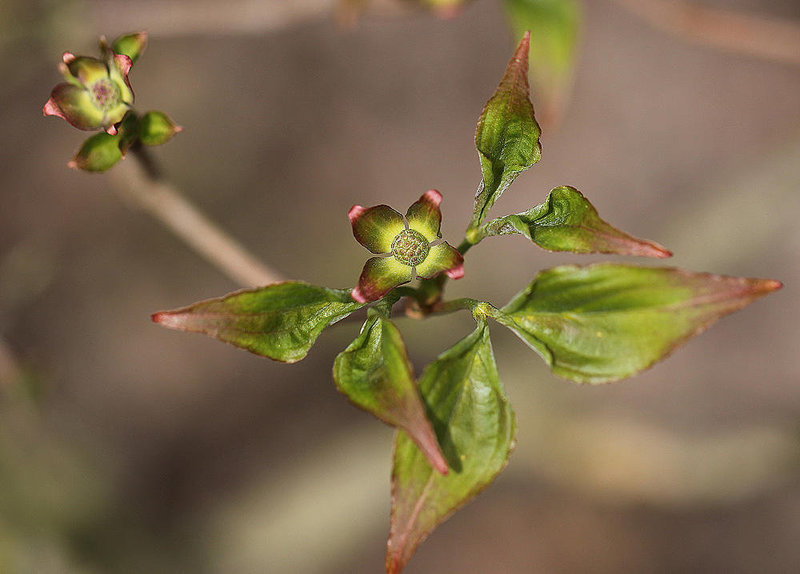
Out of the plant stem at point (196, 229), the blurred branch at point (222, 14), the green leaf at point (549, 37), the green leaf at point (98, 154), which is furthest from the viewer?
the blurred branch at point (222, 14)

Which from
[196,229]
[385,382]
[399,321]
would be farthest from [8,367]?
[399,321]

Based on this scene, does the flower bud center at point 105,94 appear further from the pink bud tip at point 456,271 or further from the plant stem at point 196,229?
the pink bud tip at point 456,271

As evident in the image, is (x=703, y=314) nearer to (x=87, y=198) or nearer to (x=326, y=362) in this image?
(x=326, y=362)

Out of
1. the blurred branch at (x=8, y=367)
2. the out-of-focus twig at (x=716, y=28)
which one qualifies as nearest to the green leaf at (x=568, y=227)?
the blurred branch at (x=8, y=367)

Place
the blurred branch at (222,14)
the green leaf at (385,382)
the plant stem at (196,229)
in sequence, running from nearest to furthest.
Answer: the green leaf at (385,382) < the plant stem at (196,229) < the blurred branch at (222,14)

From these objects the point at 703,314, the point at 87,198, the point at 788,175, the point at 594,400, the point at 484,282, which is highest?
the point at 87,198

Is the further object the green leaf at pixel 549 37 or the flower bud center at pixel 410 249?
the green leaf at pixel 549 37

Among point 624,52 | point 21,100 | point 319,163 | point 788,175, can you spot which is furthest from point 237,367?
point 788,175

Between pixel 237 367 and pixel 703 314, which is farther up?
pixel 237 367
